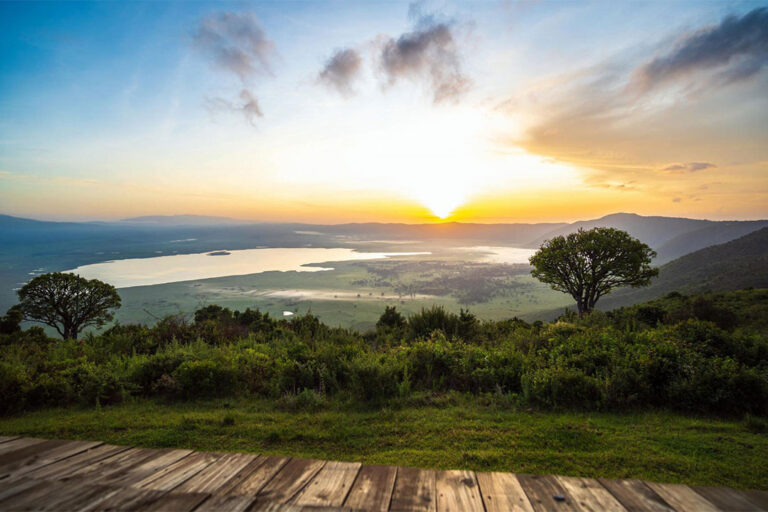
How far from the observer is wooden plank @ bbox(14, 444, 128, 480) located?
2.76 metres

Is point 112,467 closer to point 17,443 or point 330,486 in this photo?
point 17,443

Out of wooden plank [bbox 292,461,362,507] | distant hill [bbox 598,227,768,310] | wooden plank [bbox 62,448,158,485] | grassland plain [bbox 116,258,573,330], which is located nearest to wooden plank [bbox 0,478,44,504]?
wooden plank [bbox 62,448,158,485]

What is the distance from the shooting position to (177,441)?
3.57m

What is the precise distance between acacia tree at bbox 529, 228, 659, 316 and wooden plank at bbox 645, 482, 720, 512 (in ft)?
84.7

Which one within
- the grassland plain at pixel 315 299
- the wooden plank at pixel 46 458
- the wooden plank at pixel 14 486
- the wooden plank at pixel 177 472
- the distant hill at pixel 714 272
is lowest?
the grassland plain at pixel 315 299

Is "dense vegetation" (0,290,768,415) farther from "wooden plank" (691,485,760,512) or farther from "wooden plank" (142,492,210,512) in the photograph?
"wooden plank" (142,492,210,512)

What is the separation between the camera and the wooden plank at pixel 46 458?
112 inches

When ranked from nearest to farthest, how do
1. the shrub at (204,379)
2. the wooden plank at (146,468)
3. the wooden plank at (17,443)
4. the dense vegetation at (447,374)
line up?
the wooden plank at (146,468) → the wooden plank at (17,443) → the dense vegetation at (447,374) → the shrub at (204,379)

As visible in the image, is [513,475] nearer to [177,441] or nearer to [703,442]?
[703,442]

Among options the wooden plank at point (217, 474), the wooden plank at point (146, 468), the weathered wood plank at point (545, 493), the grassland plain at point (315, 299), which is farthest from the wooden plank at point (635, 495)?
the grassland plain at point (315, 299)

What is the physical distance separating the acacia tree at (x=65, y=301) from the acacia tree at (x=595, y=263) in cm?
3842

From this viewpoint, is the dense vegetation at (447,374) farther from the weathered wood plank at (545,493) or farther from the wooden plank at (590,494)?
the weathered wood plank at (545,493)

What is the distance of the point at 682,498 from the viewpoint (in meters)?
2.41

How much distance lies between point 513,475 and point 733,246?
397ft
